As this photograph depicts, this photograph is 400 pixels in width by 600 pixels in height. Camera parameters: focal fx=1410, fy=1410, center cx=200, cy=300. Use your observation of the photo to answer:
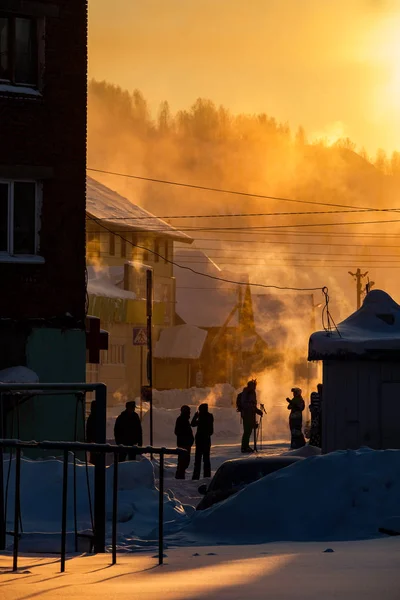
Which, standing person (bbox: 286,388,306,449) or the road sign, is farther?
the road sign

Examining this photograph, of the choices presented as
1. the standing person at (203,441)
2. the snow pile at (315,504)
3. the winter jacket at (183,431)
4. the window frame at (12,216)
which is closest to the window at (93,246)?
the standing person at (203,441)

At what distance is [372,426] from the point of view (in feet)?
81.4

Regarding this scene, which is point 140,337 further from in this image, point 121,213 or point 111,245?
point 121,213

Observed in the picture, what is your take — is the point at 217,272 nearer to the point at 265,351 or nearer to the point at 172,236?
the point at 265,351

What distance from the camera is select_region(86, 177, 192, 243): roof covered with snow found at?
85188 millimetres

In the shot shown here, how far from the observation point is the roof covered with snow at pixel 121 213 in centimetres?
8519

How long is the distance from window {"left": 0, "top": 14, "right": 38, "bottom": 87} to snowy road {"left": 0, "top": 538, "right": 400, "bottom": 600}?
50.7ft

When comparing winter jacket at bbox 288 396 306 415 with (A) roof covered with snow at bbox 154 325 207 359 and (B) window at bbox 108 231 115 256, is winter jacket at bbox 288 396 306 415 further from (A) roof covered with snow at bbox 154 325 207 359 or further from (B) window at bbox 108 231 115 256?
(B) window at bbox 108 231 115 256

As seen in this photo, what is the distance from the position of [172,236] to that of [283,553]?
254 ft

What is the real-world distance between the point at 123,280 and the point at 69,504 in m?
66.6

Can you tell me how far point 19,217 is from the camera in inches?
1065

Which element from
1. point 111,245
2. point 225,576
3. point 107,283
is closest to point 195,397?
point 107,283

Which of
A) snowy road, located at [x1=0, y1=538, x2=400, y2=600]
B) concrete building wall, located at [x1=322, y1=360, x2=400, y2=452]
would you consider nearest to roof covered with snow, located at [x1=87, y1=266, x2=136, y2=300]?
concrete building wall, located at [x1=322, y1=360, x2=400, y2=452]

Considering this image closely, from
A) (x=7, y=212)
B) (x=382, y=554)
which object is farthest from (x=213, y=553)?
(x=7, y=212)
